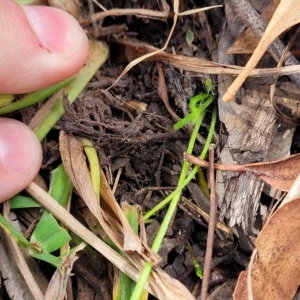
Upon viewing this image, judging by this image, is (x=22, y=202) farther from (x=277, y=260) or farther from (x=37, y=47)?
(x=277, y=260)

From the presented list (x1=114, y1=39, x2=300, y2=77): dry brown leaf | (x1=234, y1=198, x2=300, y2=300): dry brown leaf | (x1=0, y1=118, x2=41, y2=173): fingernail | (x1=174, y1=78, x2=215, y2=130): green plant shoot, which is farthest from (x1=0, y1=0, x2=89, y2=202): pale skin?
(x1=234, y1=198, x2=300, y2=300): dry brown leaf

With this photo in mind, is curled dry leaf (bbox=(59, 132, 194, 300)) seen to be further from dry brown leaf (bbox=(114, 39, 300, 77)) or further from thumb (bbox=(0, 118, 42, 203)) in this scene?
dry brown leaf (bbox=(114, 39, 300, 77))

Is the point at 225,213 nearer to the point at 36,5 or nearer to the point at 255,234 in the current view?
the point at 255,234

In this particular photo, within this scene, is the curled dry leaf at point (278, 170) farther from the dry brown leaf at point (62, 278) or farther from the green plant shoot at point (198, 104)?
the dry brown leaf at point (62, 278)

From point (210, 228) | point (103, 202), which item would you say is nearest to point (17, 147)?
point (103, 202)

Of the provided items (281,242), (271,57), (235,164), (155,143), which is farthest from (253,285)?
(271,57)

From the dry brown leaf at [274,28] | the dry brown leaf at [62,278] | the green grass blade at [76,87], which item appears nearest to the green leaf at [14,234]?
the dry brown leaf at [62,278]

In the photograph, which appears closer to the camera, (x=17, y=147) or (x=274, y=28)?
(x=274, y=28)
